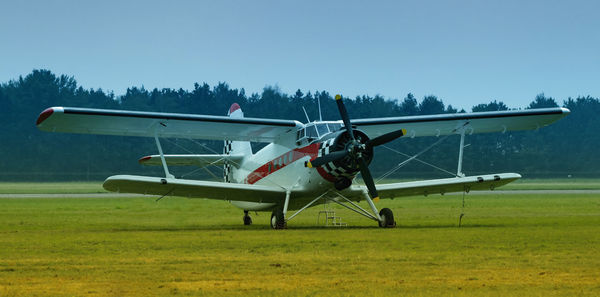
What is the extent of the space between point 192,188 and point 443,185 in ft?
22.1

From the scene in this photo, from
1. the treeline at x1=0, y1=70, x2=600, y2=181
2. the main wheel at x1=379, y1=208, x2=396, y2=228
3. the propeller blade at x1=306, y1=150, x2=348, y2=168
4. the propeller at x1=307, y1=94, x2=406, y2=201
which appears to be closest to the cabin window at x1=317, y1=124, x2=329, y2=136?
the propeller blade at x1=306, y1=150, x2=348, y2=168

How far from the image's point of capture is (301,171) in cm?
2047

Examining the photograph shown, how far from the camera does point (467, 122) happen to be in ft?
72.0

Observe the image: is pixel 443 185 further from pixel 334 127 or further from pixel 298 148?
pixel 298 148

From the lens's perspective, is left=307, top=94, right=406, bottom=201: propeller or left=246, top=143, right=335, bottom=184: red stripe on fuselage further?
left=246, top=143, right=335, bottom=184: red stripe on fuselage

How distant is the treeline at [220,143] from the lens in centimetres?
9600

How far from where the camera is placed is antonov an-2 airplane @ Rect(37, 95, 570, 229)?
18922 millimetres

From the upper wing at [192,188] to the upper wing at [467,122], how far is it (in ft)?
10.2

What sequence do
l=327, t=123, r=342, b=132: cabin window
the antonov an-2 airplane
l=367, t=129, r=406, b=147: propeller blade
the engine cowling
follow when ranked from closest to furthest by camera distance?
1. l=367, t=129, r=406, b=147: propeller blade
2. the engine cowling
3. the antonov an-2 airplane
4. l=327, t=123, r=342, b=132: cabin window

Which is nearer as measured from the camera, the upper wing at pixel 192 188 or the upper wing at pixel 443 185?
the upper wing at pixel 192 188

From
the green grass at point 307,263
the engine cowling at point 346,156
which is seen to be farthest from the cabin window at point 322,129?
the green grass at point 307,263

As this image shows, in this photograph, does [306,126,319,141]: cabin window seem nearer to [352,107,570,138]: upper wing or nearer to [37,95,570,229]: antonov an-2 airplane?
[37,95,570,229]: antonov an-2 airplane

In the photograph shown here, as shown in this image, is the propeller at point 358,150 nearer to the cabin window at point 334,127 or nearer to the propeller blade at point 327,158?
the propeller blade at point 327,158

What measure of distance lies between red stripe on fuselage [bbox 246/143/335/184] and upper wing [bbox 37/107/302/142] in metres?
0.67
